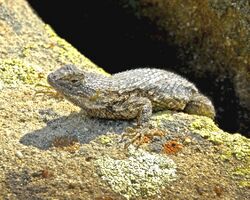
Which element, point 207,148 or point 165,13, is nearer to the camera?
point 207,148

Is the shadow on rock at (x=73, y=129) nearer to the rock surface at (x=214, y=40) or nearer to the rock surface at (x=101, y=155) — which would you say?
the rock surface at (x=101, y=155)

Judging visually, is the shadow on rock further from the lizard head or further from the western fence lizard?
the lizard head

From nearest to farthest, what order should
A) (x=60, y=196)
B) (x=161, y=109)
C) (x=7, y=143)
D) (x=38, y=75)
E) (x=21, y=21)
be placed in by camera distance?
1. (x=60, y=196)
2. (x=7, y=143)
3. (x=161, y=109)
4. (x=38, y=75)
5. (x=21, y=21)

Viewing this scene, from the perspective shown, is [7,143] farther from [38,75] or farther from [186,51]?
[186,51]

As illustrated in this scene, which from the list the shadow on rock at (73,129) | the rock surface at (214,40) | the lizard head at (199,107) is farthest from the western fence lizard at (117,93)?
the rock surface at (214,40)

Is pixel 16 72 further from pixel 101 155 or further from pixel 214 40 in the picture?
pixel 214 40

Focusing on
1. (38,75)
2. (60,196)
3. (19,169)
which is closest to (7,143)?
(19,169)
